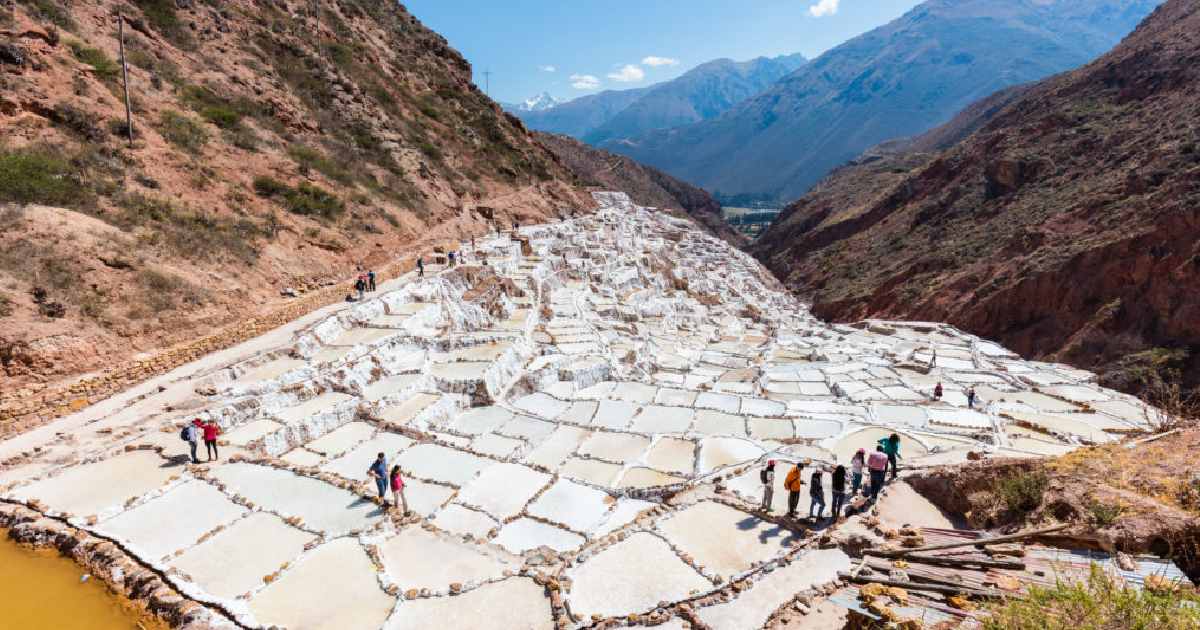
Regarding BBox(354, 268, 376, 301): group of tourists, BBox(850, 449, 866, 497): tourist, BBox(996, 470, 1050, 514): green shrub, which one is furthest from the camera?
BBox(354, 268, 376, 301): group of tourists

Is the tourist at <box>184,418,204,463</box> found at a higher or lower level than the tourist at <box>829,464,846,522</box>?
higher

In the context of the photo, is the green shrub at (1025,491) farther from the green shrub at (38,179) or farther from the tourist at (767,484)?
the green shrub at (38,179)

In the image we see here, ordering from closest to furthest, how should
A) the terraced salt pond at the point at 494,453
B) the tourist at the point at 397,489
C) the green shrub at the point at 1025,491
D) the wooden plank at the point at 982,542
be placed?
the wooden plank at the point at 982,542, the green shrub at the point at 1025,491, the terraced salt pond at the point at 494,453, the tourist at the point at 397,489

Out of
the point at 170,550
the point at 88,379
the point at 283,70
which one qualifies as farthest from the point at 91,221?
the point at 283,70

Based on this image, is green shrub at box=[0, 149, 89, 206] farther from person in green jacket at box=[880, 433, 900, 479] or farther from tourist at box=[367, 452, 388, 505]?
person in green jacket at box=[880, 433, 900, 479]

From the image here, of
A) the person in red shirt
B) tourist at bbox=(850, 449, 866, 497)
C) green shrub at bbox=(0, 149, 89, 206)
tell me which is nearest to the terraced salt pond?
the person in red shirt

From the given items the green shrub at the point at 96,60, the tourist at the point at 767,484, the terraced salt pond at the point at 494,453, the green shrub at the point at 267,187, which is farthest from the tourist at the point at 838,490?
the green shrub at the point at 96,60
